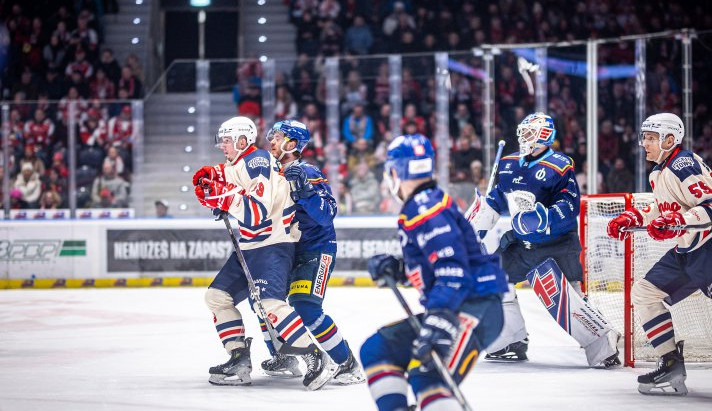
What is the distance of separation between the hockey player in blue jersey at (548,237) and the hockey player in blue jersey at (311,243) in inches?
46.2

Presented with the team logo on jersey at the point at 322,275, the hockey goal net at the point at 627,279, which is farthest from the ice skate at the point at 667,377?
the team logo on jersey at the point at 322,275

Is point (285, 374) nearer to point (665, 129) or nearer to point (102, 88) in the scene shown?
point (665, 129)

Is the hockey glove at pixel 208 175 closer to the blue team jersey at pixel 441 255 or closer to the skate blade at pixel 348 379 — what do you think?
the skate blade at pixel 348 379

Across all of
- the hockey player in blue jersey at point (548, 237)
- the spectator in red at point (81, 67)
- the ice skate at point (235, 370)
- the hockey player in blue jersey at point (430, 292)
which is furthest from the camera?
the spectator in red at point (81, 67)

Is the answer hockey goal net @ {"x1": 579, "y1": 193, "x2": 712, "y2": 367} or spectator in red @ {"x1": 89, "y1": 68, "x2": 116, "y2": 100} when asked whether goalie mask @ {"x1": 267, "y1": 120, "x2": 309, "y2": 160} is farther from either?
spectator in red @ {"x1": 89, "y1": 68, "x2": 116, "y2": 100}

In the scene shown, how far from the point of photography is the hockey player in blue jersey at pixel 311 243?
20.1 ft

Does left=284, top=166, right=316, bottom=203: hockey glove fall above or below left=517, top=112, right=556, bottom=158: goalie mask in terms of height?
below

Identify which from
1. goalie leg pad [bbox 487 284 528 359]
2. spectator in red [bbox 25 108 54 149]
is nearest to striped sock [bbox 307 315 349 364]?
goalie leg pad [bbox 487 284 528 359]

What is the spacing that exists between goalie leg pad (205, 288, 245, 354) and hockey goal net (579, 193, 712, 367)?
245cm

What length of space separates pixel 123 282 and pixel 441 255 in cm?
798

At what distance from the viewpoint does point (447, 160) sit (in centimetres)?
1103

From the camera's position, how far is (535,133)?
680cm

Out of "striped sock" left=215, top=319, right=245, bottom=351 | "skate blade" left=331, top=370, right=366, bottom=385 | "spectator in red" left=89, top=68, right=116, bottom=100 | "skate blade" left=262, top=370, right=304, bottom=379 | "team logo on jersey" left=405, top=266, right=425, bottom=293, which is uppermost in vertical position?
"spectator in red" left=89, top=68, right=116, bottom=100

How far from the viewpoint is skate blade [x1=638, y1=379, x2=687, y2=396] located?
589 centimetres
